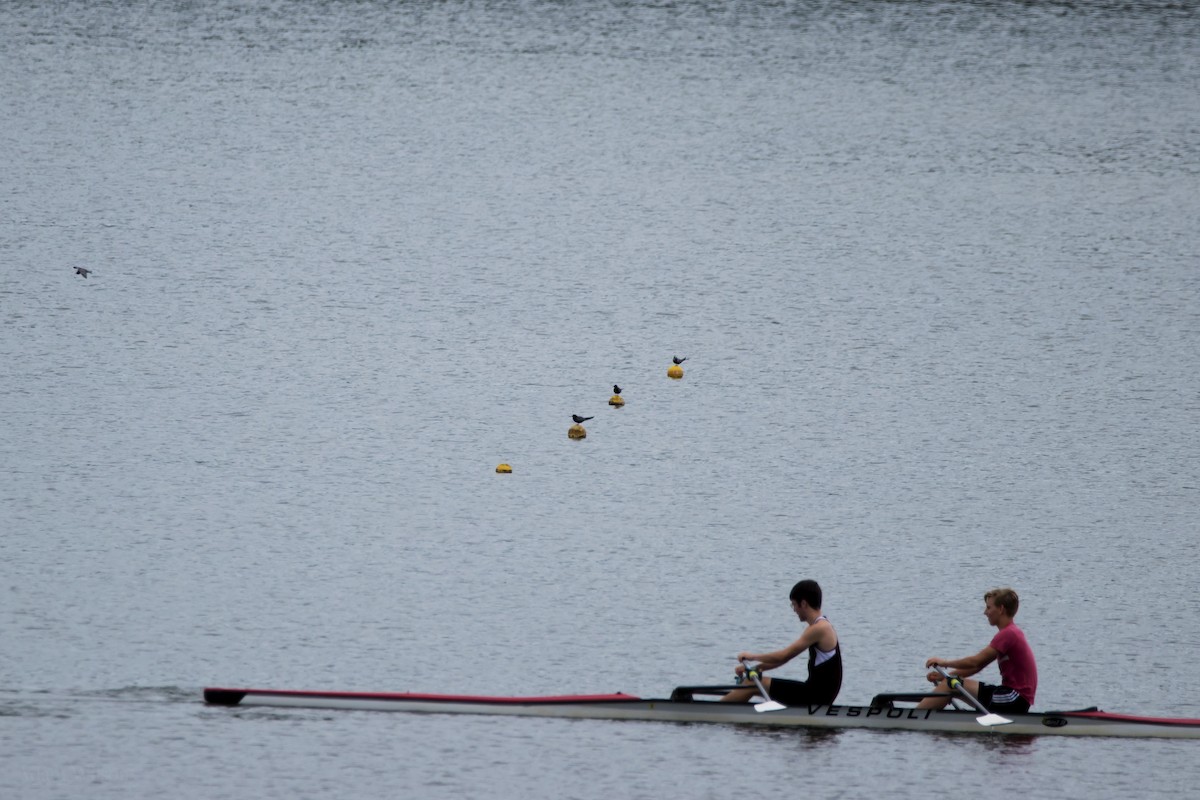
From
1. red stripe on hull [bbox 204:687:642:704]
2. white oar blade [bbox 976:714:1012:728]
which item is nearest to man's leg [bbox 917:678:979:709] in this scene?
white oar blade [bbox 976:714:1012:728]

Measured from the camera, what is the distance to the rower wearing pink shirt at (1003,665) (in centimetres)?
1008

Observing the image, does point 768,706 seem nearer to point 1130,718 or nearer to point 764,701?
point 764,701

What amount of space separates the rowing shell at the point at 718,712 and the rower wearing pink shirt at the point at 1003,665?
9 centimetres

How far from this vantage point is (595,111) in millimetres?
28922

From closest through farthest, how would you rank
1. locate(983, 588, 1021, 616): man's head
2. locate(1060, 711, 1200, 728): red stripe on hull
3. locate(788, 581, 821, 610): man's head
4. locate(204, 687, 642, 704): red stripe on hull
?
locate(983, 588, 1021, 616): man's head, locate(788, 581, 821, 610): man's head, locate(1060, 711, 1200, 728): red stripe on hull, locate(204, 687, 642, 704): red stripe on hull

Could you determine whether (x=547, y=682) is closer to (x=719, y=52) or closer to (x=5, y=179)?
(x=5, y=179)

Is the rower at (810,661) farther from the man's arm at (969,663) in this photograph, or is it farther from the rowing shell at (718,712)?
the man's arm at (969,663)

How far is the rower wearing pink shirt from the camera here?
1008cm

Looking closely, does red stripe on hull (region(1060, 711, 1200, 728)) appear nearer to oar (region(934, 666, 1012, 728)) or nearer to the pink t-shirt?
the pink t-shirt

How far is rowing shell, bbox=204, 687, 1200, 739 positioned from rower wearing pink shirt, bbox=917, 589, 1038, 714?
95 millimetres

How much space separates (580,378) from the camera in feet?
61.1

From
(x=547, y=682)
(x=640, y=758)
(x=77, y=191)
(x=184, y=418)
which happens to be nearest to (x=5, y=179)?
(x=77, y=191)

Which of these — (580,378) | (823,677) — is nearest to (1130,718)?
(823,677)

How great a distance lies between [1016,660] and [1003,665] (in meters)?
0.13
